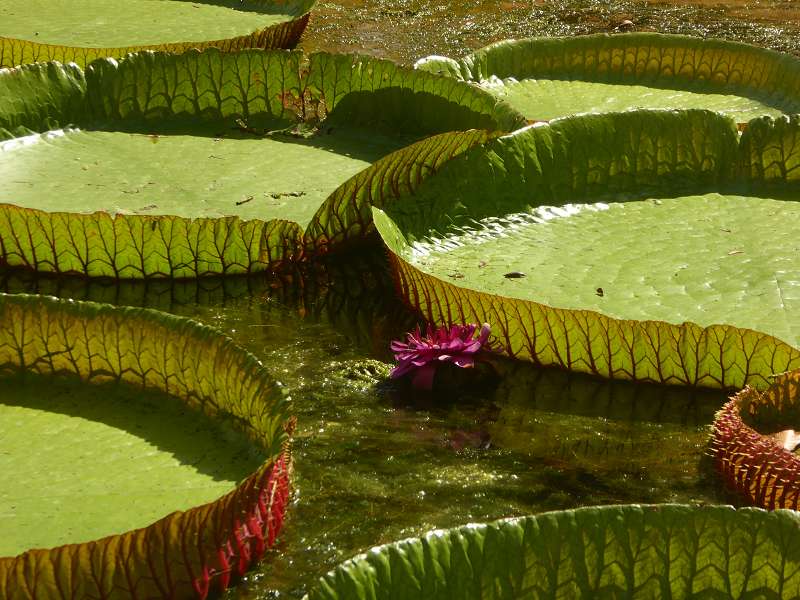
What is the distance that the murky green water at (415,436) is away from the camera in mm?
2562

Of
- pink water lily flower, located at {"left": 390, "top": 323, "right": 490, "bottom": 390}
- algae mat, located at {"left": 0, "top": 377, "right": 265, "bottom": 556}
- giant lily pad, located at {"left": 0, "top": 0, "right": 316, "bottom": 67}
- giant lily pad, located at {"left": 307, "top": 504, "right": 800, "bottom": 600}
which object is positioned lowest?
algae mat, located at {"left": 0, "top": 377, "right": 265, "bottom": 556}

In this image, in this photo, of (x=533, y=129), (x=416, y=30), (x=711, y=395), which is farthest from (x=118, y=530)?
(x=416, y=30)

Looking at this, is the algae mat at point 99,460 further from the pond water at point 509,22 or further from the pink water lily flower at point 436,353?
the pond water at point 509,22

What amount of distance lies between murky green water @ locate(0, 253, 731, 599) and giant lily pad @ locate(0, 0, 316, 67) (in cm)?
184

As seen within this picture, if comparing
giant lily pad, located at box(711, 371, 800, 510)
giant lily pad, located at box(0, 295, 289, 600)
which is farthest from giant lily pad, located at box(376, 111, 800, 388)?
giant lily pad, located at box(0, 295, 289, 600)

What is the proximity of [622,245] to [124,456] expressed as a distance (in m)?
1.63

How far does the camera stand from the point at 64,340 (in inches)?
117

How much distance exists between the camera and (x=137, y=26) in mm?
5980

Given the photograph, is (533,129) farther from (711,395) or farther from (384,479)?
(384,479)

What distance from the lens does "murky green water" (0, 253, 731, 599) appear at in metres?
2.56

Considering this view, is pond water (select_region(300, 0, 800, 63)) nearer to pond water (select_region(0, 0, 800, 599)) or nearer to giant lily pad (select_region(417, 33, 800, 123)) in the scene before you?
giant lily pad (select_region(417, 33, 800, 123))

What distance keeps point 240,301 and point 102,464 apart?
1.09 m

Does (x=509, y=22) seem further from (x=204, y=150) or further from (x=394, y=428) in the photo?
(x=394, y=428)

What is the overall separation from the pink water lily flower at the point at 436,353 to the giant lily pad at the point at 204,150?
0.72m
